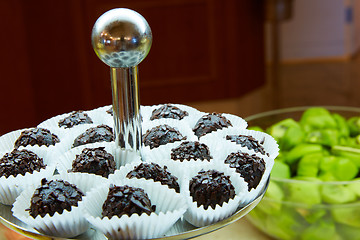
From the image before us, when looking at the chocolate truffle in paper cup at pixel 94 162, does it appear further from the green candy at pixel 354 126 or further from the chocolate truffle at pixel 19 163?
the green candy at pixel 354 126

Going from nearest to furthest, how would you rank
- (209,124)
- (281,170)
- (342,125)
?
1. (209,124)
2. (281,170)
3. (342,125)

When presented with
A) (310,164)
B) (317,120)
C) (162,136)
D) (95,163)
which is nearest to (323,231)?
(310,164)

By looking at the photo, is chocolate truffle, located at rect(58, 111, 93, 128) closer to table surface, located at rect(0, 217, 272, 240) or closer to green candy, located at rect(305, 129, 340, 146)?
table surface, located at rect(0, 217, 272, 240)

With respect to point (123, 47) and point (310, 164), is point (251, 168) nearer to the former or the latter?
point (123, 47)

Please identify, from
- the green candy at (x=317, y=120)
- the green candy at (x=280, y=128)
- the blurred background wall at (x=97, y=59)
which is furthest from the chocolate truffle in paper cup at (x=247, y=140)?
the blurred background wall at (x=97, y=59)

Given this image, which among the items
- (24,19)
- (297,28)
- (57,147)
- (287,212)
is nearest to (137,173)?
(57,147)

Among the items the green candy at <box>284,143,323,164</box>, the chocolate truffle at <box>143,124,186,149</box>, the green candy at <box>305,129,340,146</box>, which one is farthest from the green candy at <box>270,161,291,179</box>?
the chocolate truffle at <box>143,124,186,149</box>

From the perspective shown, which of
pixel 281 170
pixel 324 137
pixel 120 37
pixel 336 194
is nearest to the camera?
pixel 120 37
